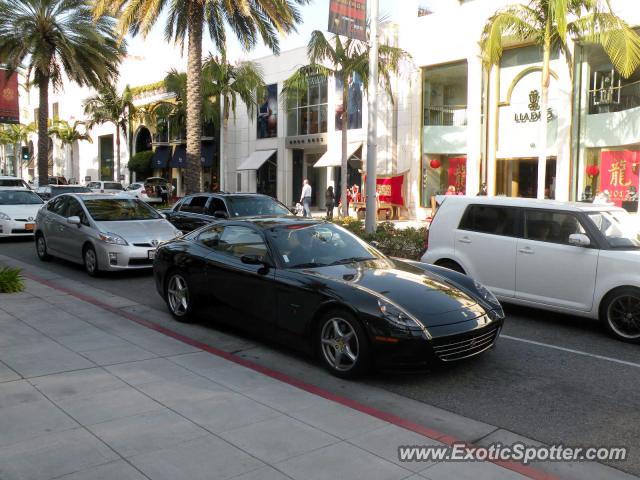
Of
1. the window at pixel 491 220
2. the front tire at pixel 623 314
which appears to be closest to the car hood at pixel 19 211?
the window at pixel 491 220

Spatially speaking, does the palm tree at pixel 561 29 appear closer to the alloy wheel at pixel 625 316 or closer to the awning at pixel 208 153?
the alloy wheel at pixel 625 316

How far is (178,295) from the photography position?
305 inches

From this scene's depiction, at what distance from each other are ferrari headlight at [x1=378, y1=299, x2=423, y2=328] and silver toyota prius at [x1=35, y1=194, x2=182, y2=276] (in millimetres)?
6820

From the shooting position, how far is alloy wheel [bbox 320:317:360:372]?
5.52 metres

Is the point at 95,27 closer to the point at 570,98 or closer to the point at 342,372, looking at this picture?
the point at 570,98

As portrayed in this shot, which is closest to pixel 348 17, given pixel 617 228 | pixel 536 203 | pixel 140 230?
pixel 140 230

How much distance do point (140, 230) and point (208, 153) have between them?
3165 cm

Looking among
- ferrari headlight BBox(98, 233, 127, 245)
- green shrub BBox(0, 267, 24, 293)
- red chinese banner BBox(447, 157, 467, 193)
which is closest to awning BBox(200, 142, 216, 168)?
red chinese banner BBox(447, 157, 467, 193)

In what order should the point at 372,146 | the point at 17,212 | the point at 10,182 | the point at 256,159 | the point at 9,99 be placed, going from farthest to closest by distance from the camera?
the point at 256,159 → the point at 9,99 → the point at 10,182 → the point at 17,212 → the point at 372,146

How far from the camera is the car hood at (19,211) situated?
16609mm

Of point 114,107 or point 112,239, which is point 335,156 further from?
point 114,107

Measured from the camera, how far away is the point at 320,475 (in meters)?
3.57

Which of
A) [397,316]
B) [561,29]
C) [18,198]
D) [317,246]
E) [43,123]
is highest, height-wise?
[561,29]

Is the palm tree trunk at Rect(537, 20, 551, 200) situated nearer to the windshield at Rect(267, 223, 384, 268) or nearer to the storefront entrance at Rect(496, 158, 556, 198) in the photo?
the storefront entrance at Rect(496, 158, 556, 198)
